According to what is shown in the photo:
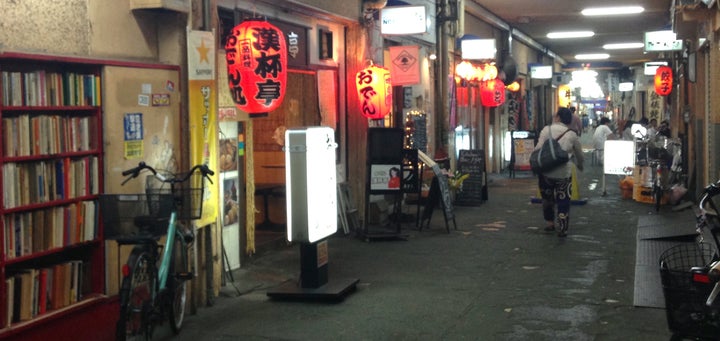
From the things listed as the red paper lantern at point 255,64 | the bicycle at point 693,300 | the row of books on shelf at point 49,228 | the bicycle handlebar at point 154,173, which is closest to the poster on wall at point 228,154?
the red paper lantern at point 255,64

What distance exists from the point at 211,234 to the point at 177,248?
883mm

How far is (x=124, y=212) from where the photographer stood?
7070 millimetres

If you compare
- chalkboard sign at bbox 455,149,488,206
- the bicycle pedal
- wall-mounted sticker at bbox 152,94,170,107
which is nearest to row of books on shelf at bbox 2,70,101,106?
wall-mounted sticker at bbox 152,94,170,107

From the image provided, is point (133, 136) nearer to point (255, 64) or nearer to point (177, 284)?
point (177, 284)

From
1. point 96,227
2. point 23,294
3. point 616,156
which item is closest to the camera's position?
point 23,294

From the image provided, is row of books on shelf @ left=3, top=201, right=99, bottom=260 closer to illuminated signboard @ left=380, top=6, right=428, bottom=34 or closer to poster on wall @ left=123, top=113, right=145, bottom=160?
poster on wall @ left=123, top=113, right=145, bottom=160

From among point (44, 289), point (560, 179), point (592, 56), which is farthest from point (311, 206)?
point (592, 56)

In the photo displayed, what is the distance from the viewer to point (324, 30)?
13805 mm

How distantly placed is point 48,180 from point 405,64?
976cm

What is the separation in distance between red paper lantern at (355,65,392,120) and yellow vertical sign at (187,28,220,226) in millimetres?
5179

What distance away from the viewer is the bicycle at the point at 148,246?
272 inches

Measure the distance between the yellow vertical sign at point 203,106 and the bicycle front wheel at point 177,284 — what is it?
61 cm

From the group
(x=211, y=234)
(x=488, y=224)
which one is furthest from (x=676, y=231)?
(x=211, y=234)

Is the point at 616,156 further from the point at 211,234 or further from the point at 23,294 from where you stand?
the point at 23,294
